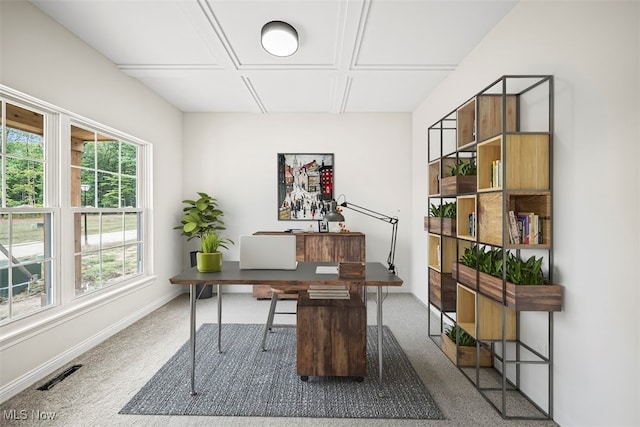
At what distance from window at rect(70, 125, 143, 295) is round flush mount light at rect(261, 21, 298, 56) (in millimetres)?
1887

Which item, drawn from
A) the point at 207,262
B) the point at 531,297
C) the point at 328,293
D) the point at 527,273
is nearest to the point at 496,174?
the point at 527,273

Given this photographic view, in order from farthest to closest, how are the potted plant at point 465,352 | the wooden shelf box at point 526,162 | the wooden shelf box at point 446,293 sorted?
1. the wooden shelf box at point 446,293
2. the potted plant at point 465,352
3. the wooden shelf box at point 526,162

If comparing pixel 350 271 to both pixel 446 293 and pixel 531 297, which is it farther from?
pixel 446 293

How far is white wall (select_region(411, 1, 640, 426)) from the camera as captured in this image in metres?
1.57

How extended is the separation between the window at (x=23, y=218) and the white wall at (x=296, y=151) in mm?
2599

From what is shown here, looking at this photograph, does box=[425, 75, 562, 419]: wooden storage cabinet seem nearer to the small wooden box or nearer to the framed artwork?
the small wooden box

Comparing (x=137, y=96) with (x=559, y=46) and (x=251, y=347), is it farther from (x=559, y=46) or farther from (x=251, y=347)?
(x=559, y=46)

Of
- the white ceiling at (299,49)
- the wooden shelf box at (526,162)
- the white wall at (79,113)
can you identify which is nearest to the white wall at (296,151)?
the white wall at (79,113)

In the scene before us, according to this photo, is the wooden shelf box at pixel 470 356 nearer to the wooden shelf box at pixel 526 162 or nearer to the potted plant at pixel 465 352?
the potted plant at pixel 465 352

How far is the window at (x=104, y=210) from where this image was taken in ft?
10.0

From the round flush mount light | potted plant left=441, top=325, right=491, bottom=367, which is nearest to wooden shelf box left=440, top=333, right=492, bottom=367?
potted plant left=441, top=325, right=491, bottom=367

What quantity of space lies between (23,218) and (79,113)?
3.35 ft

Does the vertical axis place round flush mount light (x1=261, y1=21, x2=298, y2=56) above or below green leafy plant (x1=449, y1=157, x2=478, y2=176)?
above

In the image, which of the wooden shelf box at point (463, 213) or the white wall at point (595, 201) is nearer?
the white wall at point (595, 201)
